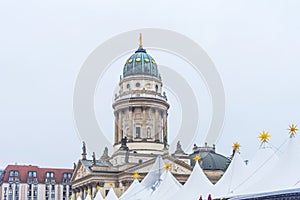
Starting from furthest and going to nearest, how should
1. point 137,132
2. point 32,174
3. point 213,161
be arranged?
point 32,174 < point 213,161 < point 137,132

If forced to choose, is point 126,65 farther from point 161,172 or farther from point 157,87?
point 161,172

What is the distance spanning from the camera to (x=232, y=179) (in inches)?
988

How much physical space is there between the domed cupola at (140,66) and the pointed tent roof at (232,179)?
46.2 meters

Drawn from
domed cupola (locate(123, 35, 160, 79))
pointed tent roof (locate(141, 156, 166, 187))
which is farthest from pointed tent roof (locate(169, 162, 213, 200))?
domed cupola (locate(123, 35, 160, 79))

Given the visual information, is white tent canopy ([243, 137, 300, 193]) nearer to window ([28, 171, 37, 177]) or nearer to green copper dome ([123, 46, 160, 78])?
Answer: green copper dome ([123, 46, 160, 78])

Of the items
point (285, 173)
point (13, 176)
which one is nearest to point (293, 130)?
point (285, 173)

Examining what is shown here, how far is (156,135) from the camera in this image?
6962 cm

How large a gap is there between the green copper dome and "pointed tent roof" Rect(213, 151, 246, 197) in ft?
152

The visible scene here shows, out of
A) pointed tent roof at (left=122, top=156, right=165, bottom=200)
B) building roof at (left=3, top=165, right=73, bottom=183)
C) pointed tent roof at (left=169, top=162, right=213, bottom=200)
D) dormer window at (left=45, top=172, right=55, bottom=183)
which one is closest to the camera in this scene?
pointed tent roof at (left=169, top=162, right=213, bottom=200)

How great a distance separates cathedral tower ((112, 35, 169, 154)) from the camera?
225 feet

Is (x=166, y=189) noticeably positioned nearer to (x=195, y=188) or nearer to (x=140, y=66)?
(x=195, y=188)

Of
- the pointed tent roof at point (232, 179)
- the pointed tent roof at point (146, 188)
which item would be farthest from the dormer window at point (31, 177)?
the pointed tent roof at point (232, 179)

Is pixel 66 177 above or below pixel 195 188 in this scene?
above

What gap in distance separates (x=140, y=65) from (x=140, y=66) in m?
0.16
